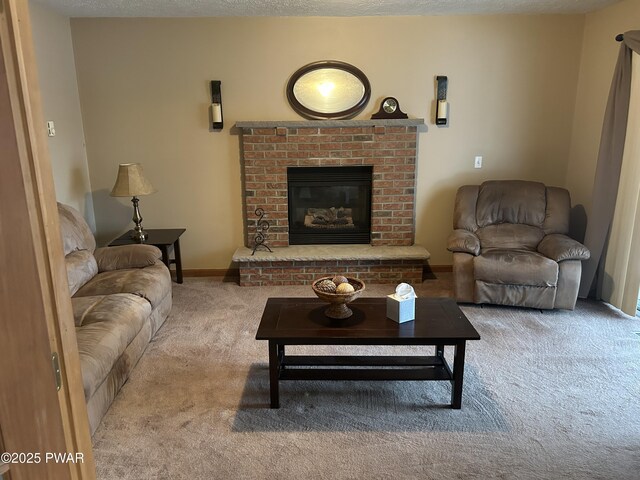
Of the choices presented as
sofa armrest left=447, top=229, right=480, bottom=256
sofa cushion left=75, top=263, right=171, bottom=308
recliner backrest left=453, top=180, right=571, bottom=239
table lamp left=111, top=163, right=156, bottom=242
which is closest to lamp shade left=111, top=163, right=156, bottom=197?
table lamp left=111, top=163, right=156, bottom=242

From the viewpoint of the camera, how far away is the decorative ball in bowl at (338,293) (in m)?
2.38

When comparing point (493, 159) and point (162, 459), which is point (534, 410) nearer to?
point (162, 459)

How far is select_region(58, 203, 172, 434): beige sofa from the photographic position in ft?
7.59

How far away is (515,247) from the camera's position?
3980 mm

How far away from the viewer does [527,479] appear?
1.95m

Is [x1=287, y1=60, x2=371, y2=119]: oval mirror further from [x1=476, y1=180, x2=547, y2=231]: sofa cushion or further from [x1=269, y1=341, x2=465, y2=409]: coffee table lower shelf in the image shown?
[x1=269, y1=341, x2=465, y2=409]: coffee table lower shelf

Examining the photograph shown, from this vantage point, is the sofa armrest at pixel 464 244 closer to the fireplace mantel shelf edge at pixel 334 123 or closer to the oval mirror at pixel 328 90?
the fireplace mantel shelf edge at pixel 334 123

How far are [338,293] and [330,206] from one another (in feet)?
7.49

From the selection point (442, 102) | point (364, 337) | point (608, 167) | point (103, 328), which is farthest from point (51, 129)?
point (608, 167)

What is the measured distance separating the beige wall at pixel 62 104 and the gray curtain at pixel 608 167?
4427 mm

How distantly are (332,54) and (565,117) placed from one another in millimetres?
2297

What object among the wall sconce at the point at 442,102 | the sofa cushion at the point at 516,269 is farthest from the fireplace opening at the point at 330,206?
the sofa cushion at the point at 516,269

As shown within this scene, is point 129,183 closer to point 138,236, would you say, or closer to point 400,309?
point 138,236

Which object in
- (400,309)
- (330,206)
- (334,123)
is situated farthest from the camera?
(330,206)
